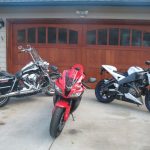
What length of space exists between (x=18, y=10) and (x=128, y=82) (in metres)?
4.14

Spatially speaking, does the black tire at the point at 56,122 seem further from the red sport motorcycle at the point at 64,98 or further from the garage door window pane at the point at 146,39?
the garage door window pane at the point at 146,39

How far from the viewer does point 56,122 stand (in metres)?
5.73

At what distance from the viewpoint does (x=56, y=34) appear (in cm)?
1056

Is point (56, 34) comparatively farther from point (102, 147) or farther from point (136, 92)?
point (102, 147)

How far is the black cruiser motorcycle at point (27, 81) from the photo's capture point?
26.4ft

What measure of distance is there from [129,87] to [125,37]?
2.63 m

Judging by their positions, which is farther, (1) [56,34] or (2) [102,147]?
(1) [56,34]

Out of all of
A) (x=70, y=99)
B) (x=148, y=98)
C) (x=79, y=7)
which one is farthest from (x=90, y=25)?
(x=70, y=99)

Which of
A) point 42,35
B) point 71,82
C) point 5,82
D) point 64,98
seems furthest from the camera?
point 42,35

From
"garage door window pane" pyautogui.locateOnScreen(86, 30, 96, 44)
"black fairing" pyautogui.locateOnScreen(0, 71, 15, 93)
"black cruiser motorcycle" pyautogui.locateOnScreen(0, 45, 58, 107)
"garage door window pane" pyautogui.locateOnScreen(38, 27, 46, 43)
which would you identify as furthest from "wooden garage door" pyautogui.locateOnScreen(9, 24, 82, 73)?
"black fairing" pyautogui.locateOnScreen(0, 71, 15, 93)

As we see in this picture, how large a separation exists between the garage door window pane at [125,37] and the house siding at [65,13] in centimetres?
41

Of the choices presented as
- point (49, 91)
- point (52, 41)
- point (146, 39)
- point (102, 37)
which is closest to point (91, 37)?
point (102, 37)

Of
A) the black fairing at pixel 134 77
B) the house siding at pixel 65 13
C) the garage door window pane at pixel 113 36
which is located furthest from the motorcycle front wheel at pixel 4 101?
the garage door window pane at pixel 113 36

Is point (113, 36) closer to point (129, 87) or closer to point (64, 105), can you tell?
point (129, 87)
